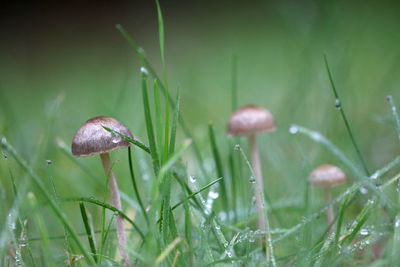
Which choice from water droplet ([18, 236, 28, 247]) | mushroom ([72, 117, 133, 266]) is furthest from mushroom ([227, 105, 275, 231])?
water droplet ([18, 236, 28, 247])

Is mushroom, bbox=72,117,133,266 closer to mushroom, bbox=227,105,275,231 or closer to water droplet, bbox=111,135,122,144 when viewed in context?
water droplet, bbox=111,135,122,144

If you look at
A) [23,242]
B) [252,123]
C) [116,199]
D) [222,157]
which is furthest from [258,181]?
[222,157]

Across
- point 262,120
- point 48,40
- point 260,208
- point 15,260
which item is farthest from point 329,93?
point 48,40

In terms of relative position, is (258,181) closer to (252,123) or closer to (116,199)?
(252,123)

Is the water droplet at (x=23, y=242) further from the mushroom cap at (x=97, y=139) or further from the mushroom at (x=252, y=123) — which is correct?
the mushroom at (x=252, y=123)

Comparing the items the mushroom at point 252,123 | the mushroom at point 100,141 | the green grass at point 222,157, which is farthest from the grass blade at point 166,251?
the mushroom at point 252,123
